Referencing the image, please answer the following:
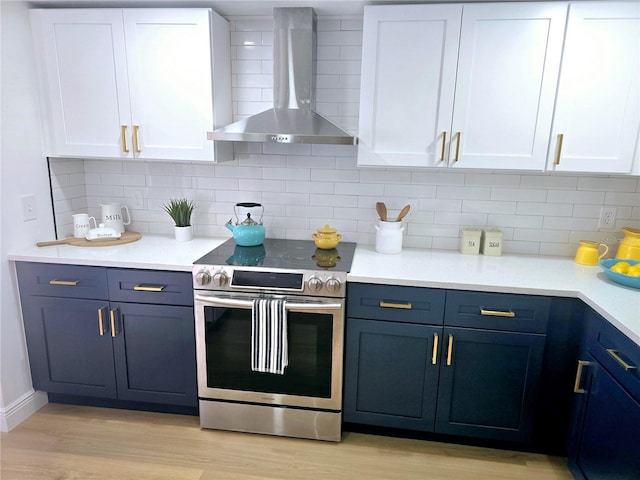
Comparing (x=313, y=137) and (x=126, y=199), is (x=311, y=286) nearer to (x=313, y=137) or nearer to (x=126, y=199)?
(x=313, y=137)

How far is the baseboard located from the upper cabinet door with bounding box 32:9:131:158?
4.75 feet

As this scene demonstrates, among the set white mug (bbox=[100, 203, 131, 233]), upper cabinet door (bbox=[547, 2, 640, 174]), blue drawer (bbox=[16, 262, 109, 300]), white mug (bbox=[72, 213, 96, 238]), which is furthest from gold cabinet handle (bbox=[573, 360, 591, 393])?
white mug (bbox=[72, 213, 96, 238])

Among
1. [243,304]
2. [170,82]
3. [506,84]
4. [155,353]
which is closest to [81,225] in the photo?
[155,353]

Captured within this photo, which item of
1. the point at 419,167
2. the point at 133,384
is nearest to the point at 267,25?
the point at 419,167

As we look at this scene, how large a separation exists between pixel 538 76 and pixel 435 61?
1.67 ft

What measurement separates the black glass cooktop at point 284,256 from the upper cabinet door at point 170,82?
0.58m

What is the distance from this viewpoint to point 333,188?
2.76 metres

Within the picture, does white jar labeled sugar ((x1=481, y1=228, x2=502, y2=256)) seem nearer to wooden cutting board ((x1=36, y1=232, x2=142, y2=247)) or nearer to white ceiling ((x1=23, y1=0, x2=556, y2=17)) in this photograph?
white ceiling ((x1=23, y1=0, x2=556, y2=17))

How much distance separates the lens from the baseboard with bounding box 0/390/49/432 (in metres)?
2.43

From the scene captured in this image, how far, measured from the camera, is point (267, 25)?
2.58 metres

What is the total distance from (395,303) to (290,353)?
0.61 meters

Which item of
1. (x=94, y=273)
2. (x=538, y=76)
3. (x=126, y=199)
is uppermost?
(x=538, y=76)

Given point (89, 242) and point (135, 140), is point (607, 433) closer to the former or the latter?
point (135, 140)

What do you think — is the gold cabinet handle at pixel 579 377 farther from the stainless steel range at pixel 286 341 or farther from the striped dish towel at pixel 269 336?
the striped dish towel at pixel 269 336
